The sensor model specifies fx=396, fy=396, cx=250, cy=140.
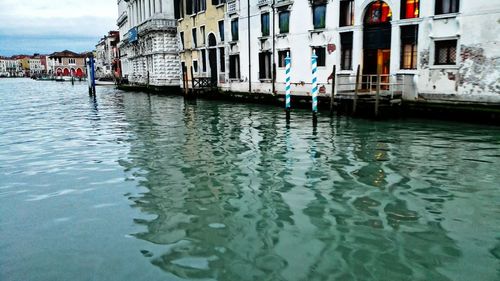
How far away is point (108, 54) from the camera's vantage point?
82.7 meters

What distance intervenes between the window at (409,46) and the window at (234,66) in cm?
1124

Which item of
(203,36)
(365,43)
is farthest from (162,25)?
(365,43)

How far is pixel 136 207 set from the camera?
5.51 meters

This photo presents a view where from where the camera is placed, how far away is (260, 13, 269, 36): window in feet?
68.8

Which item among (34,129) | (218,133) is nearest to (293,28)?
(218,133)

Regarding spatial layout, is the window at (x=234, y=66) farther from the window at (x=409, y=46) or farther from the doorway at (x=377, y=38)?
the window at (x=409, y=46)

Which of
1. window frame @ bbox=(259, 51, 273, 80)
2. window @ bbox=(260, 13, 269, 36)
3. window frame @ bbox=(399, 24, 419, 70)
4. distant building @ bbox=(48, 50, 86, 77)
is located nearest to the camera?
window frame @ bbox=(399, 24, 419, 70)

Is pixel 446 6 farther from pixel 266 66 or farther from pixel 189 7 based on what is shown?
pixel 189 7

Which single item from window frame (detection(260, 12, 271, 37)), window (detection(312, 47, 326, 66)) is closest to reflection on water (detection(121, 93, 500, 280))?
window (detection(312, 47, 326, 66))

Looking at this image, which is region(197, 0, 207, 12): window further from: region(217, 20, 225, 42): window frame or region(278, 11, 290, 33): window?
region(278, 11, 290, 33): window

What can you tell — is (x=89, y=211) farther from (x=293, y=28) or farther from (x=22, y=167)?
(x=293, y=28)

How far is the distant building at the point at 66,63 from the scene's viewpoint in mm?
103500

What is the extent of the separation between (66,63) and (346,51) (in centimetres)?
10355

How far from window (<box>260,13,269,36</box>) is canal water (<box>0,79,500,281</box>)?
1194cm
